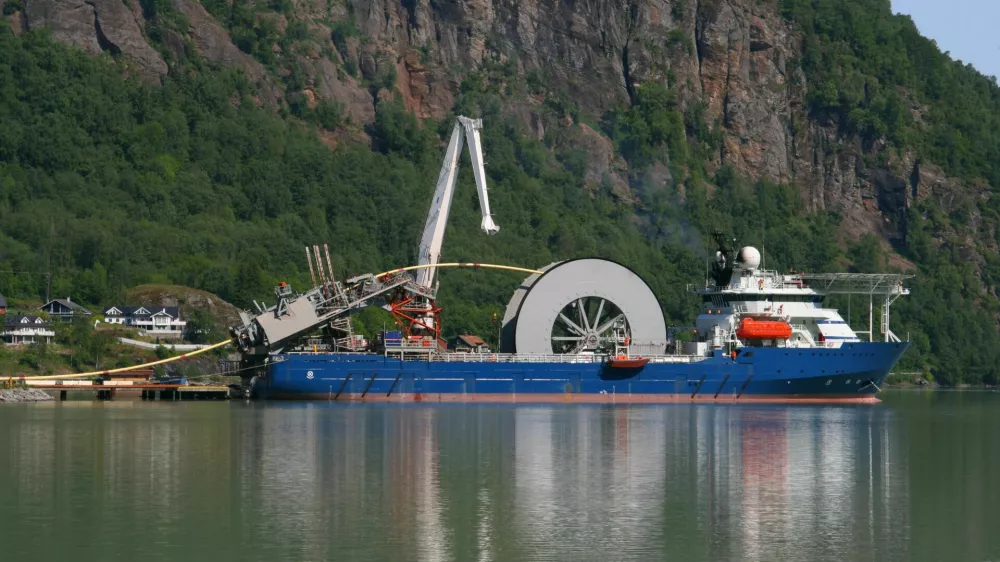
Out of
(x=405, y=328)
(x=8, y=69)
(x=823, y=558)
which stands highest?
(x=8, y=69)

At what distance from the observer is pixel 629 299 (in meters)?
95.4

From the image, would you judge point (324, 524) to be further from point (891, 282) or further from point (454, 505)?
point (891, 282)

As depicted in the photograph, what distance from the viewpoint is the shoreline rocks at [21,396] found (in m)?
92.0

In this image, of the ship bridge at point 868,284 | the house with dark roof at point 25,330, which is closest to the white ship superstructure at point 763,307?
the ship bridge at point 868,284

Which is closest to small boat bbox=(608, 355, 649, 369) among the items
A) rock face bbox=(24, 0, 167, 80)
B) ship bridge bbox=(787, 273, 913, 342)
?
ship bridge bbox=(787, 273, 913, 342)

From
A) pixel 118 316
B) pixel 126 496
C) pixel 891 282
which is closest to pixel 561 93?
pixel 118 316

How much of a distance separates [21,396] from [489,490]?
2139 inches

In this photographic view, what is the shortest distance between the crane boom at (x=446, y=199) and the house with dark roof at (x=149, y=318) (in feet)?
121

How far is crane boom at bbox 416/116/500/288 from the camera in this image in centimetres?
9894

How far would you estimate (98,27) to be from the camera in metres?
176

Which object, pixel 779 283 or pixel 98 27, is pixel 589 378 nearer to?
pixel 779 283

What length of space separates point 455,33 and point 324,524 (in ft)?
528

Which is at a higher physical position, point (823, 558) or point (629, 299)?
point (629, 299)

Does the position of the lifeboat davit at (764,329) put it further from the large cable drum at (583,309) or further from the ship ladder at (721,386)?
the large cable drum at (583,309)
